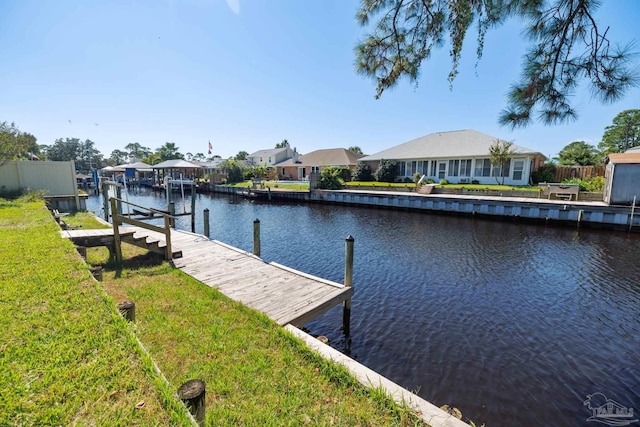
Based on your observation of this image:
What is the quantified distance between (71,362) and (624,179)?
2314 centimetres

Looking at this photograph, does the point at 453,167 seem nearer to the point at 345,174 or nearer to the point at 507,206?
the point at 507,206

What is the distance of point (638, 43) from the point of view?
3.34m

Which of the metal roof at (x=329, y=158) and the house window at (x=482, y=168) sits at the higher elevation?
the metal roof at (x=329, y=158)

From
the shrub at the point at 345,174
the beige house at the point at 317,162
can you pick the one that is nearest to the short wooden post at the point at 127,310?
Answer: the shrub at the point at 345,174

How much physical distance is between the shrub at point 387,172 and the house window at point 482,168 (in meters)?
7.89

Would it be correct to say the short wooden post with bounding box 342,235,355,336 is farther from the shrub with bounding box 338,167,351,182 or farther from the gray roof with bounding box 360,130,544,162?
the shrub with bounding box 338,167,351,182

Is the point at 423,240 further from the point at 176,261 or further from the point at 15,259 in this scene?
the point at 15,259

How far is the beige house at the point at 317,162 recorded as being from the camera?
4055cm

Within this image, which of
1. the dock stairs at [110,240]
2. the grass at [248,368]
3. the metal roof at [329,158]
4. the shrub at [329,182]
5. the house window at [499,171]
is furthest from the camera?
the metal roof at [329,158]

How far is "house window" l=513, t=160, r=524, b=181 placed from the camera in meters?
25.4

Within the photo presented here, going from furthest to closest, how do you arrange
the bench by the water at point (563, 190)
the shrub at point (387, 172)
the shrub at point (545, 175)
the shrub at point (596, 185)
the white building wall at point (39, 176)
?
the shrub at point (387, 172) < the shrub at point (545, 175) < the shrub at point (596, 185) < the bench by the water at point (563, 190) < the white building wall at point (39, 176)

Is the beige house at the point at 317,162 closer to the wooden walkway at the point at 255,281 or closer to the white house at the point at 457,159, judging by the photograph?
the white house at the point at 457,159

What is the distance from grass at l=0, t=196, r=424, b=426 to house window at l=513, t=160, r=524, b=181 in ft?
92.5

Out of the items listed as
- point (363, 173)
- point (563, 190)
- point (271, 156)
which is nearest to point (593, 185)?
point (563, 190)
